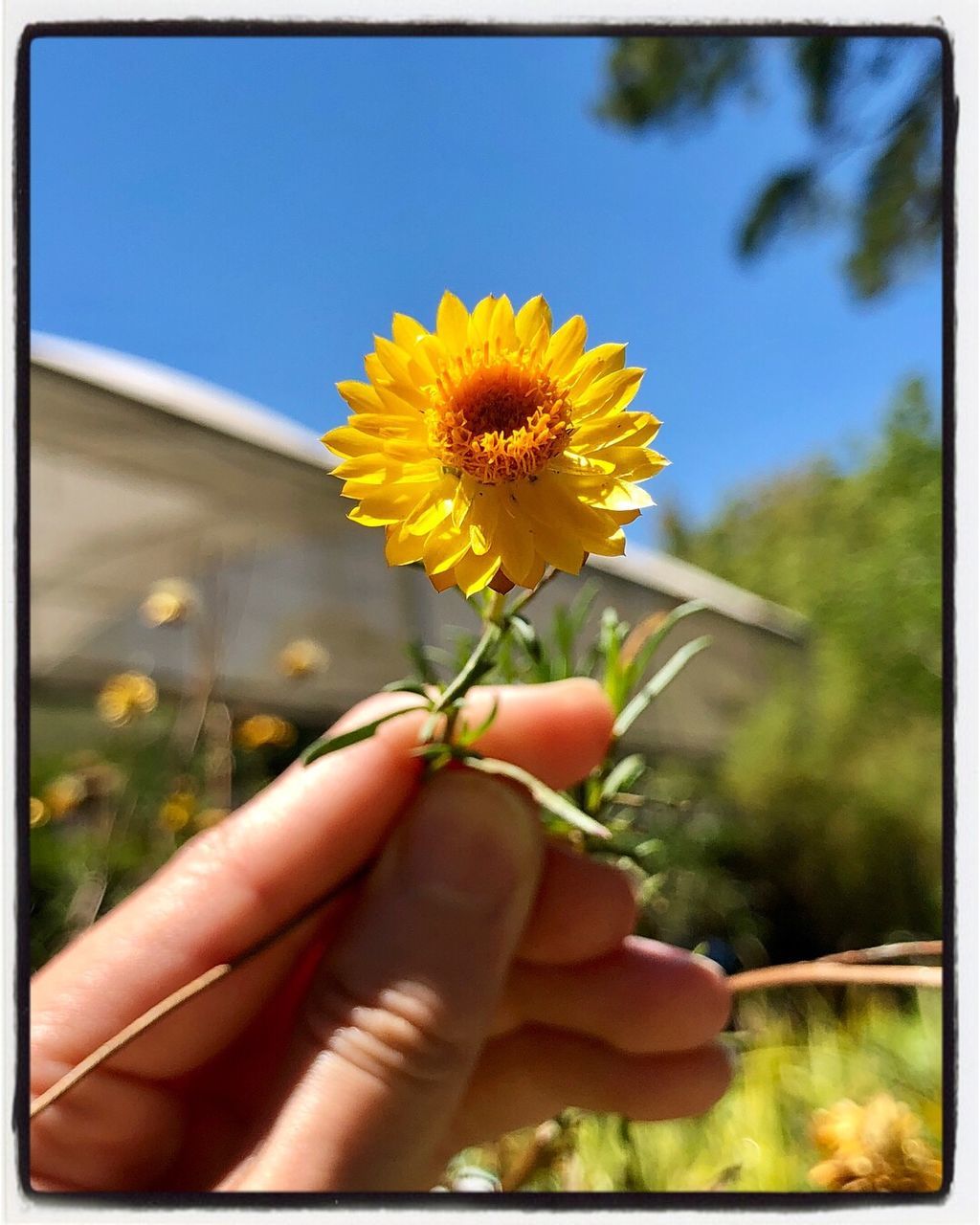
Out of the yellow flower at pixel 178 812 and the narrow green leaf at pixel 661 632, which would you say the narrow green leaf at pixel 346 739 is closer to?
the narrow green leaf at pixel 661 632

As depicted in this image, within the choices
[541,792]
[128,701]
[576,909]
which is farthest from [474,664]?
[128,701]

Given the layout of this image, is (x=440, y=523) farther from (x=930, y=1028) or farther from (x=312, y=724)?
(x=312, y=724)

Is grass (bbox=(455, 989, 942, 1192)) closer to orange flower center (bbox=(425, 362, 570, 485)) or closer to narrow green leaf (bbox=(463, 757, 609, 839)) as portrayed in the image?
narrow green leaf (bbox=(463, 757, 609, 839))

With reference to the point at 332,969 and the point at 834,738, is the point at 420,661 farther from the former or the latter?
the point at 834,738

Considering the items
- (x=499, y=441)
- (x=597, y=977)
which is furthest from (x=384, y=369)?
(x=597, y=977)

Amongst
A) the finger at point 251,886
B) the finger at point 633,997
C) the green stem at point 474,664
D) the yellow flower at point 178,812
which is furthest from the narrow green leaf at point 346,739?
the yellow flower at point 178,812

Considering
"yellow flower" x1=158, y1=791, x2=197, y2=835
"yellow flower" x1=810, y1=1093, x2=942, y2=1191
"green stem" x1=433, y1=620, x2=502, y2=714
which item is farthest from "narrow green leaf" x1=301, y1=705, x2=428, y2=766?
"yellow flower" x1=158, y1=791, x2=197, y2=835
